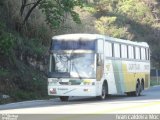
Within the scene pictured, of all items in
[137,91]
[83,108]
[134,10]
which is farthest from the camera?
[134,10]

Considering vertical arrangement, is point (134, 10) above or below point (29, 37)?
above

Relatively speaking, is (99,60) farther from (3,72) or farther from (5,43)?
(3,72)

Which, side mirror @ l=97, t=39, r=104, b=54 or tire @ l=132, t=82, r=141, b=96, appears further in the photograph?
tire @ l=132, t=82, r=141, b=96

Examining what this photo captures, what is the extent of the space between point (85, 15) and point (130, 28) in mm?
11927

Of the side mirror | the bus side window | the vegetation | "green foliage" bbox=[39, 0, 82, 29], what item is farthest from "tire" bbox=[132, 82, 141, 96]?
the bus side window

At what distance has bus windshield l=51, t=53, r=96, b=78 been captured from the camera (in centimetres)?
2929

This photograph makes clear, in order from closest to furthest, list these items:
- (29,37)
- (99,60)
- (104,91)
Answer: (99,60)
(104,91)
(29,37)

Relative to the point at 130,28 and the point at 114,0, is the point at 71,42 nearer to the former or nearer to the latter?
the point at 130,28

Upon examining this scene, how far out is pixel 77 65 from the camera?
96.3 feet

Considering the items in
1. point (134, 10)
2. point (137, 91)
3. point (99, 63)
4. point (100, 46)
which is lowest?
point (137, 91)

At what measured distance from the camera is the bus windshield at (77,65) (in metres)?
29.3

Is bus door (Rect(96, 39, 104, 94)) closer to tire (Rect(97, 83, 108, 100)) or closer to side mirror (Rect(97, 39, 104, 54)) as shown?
side mirror (Rect(97, 39, 104, 54))

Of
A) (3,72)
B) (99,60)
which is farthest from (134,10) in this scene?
(99,60)

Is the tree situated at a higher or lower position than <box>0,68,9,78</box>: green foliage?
higher
